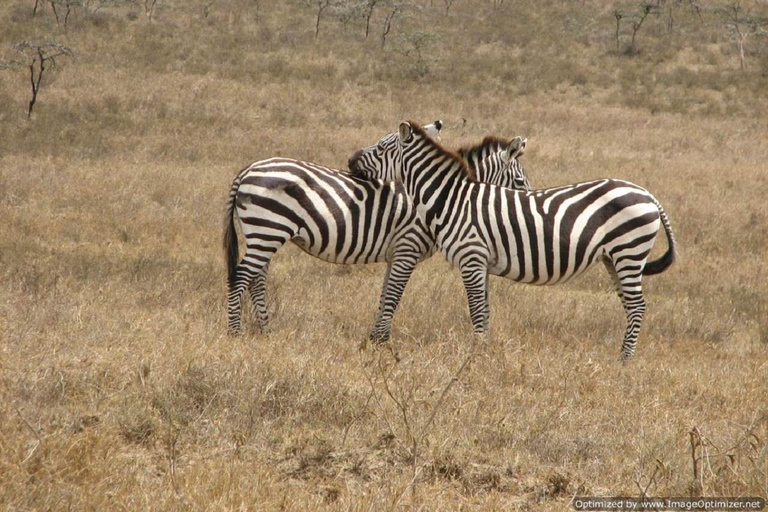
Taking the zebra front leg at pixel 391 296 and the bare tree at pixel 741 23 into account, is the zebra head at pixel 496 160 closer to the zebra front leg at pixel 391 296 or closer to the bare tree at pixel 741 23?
the zebra front leg at pixel 391 296

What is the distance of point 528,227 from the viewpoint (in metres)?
7.95

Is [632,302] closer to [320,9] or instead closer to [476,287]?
[476,287]

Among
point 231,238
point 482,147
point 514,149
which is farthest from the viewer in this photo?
point 514,149

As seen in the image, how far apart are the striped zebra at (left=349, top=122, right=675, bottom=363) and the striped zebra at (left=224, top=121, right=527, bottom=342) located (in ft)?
1.15

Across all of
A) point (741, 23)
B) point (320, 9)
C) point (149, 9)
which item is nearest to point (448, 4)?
point (320, 9)

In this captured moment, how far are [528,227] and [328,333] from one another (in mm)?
2228

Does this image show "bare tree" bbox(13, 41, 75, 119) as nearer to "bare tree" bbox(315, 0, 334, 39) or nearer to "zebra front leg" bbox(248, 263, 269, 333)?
"bare tree" bbox(315, 0, 334, 39)

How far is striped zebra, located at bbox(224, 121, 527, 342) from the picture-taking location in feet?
25.9

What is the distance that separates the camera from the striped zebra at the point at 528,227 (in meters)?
7.88

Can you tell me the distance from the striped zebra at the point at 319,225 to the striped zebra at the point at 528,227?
352 mm

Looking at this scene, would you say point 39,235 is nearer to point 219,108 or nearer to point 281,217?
point 281,217

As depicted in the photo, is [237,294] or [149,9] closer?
[237,294]

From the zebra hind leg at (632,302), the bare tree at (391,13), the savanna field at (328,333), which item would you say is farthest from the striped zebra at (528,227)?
the bare tree at (391,13)

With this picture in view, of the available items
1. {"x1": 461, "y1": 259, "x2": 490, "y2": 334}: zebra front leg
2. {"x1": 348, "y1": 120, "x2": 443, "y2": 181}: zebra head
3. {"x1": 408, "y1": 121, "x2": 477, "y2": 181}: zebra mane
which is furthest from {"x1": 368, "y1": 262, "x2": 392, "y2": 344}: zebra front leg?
{"x1": 408, "y1": 121, "x2": 477, "y2": 181}: zebra mane
